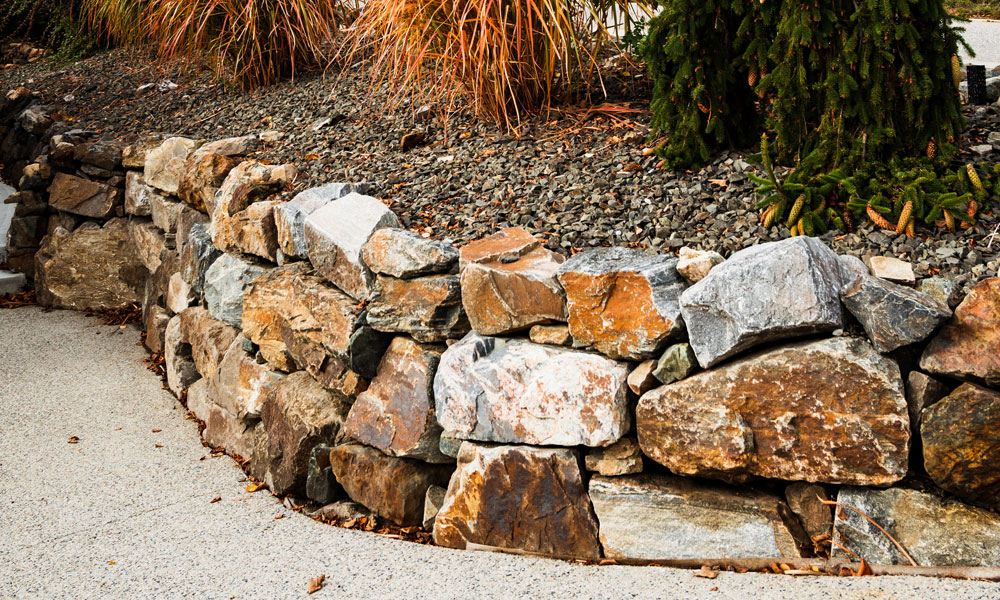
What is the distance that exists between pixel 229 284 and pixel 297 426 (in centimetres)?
98

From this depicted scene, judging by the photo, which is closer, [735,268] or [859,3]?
[735,268]

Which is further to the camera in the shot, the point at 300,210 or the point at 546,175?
the point at 300,210

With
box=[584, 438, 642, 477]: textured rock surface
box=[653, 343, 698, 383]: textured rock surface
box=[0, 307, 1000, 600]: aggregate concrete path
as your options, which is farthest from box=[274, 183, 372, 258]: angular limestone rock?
box=[653, 343, 698, 383]: textured rock surface

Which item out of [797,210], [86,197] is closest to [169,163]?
[86,197]

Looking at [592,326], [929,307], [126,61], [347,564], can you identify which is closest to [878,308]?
[929,307]

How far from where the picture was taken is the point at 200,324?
166 inches

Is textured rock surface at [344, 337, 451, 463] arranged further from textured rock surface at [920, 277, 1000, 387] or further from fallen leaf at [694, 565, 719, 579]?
textured rock surface at [920, 277, 1000, 387]

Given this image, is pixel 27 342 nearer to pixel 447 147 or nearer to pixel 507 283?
pixel 447 147

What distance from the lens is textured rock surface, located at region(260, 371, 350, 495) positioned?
3.20 metres

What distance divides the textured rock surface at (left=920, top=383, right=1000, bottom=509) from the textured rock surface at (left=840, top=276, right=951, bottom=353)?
0.18 m

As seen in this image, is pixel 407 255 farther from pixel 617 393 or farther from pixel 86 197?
pixel 86 197

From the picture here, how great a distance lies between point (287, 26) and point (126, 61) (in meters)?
2.68

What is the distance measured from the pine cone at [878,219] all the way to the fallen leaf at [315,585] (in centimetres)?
203

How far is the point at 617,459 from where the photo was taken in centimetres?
242
